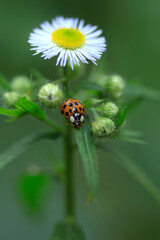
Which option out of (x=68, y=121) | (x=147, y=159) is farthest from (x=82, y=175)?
(x=68, y=121)

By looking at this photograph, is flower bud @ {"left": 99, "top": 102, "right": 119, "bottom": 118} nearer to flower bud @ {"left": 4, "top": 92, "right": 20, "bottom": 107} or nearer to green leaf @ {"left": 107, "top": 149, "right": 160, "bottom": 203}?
green leaf @ {"left": 107, "top": 149, "right": 160, "bottom": 203}

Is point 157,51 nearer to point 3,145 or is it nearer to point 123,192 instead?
point 123,192

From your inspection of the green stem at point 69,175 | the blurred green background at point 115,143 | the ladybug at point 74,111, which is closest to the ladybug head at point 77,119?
the ladybug at point 74,111

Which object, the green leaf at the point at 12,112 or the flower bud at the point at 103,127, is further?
the green leaf at the point at 12,112

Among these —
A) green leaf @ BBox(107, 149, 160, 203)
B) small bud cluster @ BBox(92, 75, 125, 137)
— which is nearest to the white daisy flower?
small bud cluster @ BBox(92, 75, 125, 137)

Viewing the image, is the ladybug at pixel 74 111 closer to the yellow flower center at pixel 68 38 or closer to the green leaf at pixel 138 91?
the yellow flower center at pixel 68 38

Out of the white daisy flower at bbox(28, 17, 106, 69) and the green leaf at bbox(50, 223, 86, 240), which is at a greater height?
the white daisy flower at bbox(28, 17, 106, 69)

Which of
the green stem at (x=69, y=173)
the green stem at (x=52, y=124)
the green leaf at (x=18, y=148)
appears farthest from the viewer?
the green stem at (x=69, y=173)
